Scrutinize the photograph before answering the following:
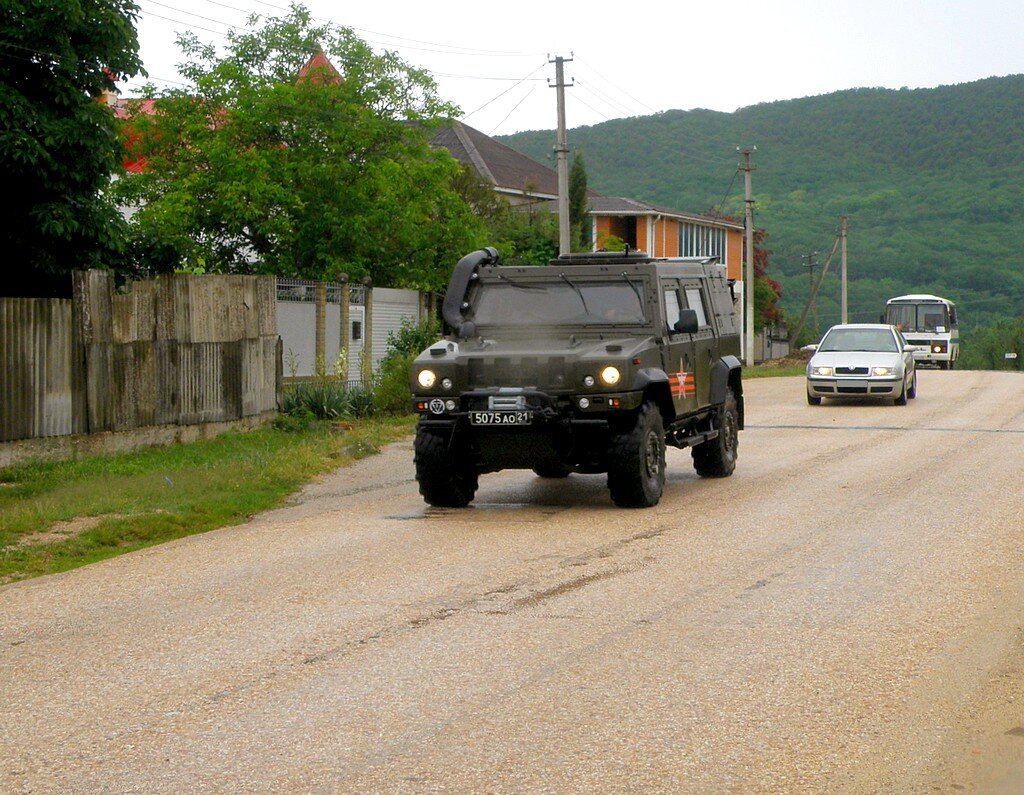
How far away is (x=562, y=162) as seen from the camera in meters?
34.6

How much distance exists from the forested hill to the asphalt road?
77389 millimetres

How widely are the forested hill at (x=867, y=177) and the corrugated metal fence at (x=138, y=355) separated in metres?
→ 68.9

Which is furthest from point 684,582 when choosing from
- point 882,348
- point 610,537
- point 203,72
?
point 203,72

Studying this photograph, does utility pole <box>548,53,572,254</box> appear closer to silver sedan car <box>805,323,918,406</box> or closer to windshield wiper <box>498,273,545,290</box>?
silver sedan car <box>805,323,918,406</box>

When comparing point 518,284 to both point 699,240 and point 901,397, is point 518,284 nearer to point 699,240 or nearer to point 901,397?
point 901,397

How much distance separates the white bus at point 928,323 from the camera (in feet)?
177

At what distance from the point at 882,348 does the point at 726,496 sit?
602 inches

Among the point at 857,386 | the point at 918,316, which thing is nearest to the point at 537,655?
the point at 857,386

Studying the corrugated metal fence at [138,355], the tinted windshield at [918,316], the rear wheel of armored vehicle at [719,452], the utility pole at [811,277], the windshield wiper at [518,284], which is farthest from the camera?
the utility pole at [811,277]

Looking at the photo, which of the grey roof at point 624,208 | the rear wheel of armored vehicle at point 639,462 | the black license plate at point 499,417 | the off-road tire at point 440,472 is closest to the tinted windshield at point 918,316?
the grey roof at point 624,208

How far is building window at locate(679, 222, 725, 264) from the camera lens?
71625 millimetres

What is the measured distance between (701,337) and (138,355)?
707cm

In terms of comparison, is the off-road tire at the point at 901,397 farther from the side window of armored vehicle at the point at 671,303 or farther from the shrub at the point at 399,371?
the side window of armored vehicle at the point at 671,303

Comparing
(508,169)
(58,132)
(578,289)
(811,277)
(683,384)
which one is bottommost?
(683,384)
